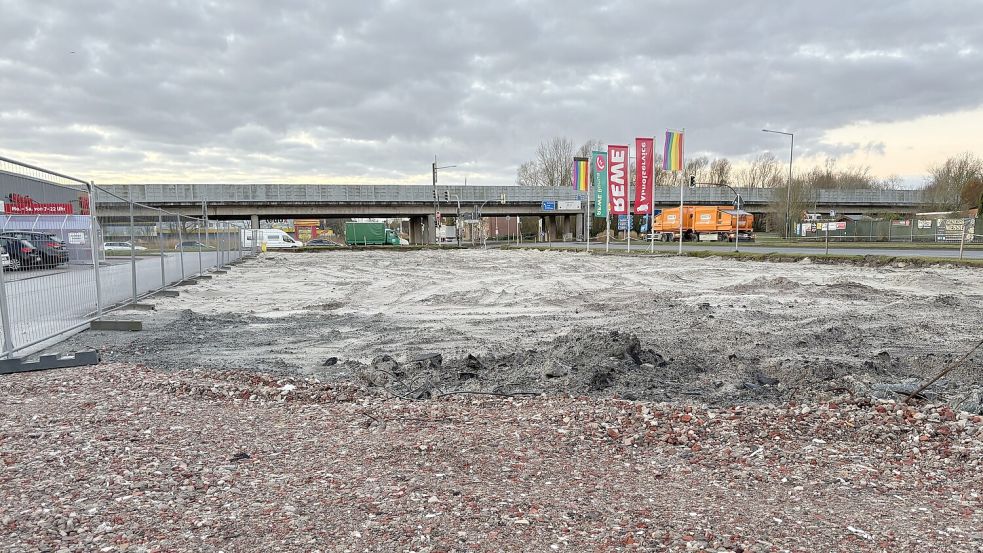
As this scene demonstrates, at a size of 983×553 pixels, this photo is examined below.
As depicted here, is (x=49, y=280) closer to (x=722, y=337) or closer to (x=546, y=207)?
(x=722, y=337)

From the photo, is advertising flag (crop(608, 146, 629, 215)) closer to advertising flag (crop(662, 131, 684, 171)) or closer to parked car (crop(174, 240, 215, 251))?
advertising flag (crop(662, 131, 684, 171))

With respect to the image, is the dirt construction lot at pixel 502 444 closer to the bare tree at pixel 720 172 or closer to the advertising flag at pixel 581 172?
the advertising flag at pixel 581 172

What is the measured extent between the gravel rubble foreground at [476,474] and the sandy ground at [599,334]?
0.87m

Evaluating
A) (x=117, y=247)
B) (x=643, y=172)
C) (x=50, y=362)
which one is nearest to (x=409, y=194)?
(x=643, y=172)

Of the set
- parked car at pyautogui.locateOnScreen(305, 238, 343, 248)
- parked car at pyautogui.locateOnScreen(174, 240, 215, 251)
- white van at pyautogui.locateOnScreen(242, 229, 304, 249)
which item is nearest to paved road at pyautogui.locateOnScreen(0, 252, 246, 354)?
parked car at pyautogui.locateOnScreen(174, 240, 215, 251)

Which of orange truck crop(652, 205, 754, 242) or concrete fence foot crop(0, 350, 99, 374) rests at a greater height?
orange truck crop(652, 205, 754, 242)

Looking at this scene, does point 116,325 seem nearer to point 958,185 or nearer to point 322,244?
point 322,244

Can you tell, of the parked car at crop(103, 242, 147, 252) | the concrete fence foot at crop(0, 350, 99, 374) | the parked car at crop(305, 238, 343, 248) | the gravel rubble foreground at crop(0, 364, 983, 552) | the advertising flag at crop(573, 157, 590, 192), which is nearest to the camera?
the gravel rubble foreground at crop(0, 364, 983, 552)

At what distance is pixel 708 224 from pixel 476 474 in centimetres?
5943

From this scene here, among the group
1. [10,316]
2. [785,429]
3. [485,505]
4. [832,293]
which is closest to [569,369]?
[785,429]

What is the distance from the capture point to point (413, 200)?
74000mm

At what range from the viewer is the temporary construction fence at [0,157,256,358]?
6.94 metres

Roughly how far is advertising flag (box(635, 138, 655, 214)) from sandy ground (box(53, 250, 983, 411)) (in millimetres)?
14552

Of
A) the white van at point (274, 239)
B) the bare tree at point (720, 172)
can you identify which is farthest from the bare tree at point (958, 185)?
the white van at point (274, 239)
